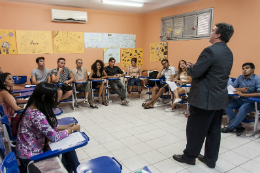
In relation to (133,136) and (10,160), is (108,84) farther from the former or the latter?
(10,160)

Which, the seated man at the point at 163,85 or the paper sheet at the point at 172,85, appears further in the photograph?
the seated man at the point at 163,85

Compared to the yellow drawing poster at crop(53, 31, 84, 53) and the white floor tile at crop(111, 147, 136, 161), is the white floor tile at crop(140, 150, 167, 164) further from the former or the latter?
the yellow drawing poster at crop(53, 31, 84, 53)

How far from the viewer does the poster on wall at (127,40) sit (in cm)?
681

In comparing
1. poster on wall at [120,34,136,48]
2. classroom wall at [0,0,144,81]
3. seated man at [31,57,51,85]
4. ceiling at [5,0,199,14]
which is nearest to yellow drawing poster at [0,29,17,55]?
classroom wall at [0,0,144,81]

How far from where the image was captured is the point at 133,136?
3273 mm

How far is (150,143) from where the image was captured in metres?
3.01

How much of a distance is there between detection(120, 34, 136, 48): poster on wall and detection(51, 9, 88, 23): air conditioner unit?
145 cm

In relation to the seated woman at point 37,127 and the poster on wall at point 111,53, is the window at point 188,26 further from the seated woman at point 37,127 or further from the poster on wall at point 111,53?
the seated woman at point 37,127

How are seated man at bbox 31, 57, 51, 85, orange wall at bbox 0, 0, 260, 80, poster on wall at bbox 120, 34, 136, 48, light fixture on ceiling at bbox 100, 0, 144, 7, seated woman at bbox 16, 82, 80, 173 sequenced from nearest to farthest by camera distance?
seated woman at bbox 16, 82, 80, 173 → orange wall at bbox 0, 0, 260, 80 → seated man at bbox 31, 57, 51, 85 → light fixture on ceiling at bbox 100, 0, 144, 7 → poster on wall at bbox 120, 34, 136, 48

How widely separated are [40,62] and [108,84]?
1.94 meters

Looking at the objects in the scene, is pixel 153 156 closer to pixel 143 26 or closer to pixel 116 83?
pixel 116 83

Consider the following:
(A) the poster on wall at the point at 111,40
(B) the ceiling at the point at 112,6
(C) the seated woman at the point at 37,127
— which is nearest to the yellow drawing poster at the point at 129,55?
(A) the poster on wall at the point at 111,40

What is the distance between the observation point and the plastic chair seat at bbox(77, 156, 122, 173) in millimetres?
1357

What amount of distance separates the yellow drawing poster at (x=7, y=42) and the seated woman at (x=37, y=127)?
4350 millimetres
